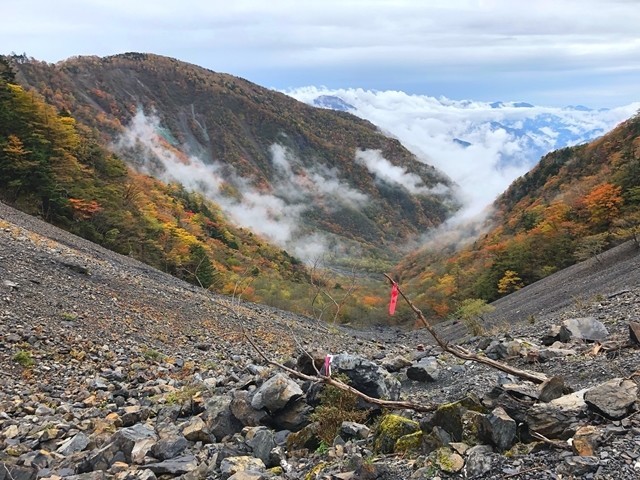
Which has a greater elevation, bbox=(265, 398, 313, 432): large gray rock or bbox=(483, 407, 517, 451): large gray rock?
bbox=(483, 407, 517, 451): large gray rock

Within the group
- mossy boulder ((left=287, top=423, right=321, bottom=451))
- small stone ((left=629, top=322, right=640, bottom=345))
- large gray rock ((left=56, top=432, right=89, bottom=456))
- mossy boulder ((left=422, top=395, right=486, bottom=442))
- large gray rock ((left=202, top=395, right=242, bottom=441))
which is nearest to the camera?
mossy boulder ((left=422, top=395, right=486, bottom=442))

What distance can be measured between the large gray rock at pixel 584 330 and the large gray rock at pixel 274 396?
6.84 metres

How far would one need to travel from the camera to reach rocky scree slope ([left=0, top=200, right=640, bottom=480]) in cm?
501

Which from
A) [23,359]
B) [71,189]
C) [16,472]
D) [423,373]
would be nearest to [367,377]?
[423,373]

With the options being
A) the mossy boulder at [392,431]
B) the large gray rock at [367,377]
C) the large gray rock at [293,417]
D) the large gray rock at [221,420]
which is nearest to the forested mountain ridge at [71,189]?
the large gray rock at [221,420]

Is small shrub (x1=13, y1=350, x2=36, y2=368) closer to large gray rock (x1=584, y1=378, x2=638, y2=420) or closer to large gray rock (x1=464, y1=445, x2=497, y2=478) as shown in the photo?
large gray rock (x1=464, y1=445, x2=497, y2=478)

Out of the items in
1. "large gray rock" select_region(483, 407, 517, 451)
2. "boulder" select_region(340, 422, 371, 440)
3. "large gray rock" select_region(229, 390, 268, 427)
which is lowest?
"large gray rock" select_region(229, 390, 268, 427)

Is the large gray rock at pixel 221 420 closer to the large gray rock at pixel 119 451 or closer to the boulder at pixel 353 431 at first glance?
the large gray rock at pixel 119 451

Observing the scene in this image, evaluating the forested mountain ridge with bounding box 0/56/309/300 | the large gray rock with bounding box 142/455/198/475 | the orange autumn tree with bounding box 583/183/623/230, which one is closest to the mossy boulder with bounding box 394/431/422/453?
the large gray rock with bounding box 142/455/198/475

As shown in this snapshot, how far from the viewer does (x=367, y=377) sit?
308 inches

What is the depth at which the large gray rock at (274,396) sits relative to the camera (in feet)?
24.6

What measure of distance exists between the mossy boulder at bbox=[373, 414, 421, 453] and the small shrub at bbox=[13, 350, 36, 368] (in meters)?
7.66

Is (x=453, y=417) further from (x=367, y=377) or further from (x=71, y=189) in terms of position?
(x=71, y=189)

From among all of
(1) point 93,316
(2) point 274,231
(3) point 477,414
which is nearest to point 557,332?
(3) point 477,414
